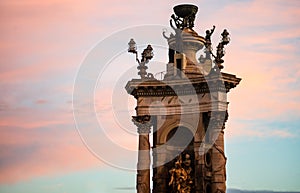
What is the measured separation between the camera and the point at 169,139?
3238cm

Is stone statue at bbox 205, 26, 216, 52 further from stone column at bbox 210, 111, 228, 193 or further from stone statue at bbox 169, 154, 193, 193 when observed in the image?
stone statue at bbox 169, 154, 193, 193

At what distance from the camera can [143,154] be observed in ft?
104

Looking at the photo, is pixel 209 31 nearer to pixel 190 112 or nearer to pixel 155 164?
pixel 190 112

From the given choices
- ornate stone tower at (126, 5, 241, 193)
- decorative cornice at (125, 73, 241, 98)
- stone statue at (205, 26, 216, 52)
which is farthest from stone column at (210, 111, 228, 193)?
stone statue at (205, 26, 216, 52)

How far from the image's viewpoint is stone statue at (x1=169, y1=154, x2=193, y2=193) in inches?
1230

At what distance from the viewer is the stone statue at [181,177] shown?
102 ft

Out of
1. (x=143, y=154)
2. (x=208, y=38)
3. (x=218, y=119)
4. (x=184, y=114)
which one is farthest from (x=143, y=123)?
(x=208, y=38)

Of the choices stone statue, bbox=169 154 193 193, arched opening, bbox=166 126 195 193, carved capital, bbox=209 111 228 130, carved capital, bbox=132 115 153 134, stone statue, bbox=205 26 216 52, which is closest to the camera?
carved capital, bbox=209 111 228 130

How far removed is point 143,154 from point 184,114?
2.50 meters

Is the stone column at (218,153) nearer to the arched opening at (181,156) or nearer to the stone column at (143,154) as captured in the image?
the arched opening at (181,156)

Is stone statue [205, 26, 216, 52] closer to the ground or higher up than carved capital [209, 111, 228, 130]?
higher up

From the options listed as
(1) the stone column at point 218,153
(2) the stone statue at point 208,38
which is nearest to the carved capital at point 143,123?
(1) the stone column at point 218,153

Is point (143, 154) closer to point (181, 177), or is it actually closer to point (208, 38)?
point (181, 177)

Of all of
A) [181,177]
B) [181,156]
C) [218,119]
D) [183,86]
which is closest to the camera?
[218,119]
